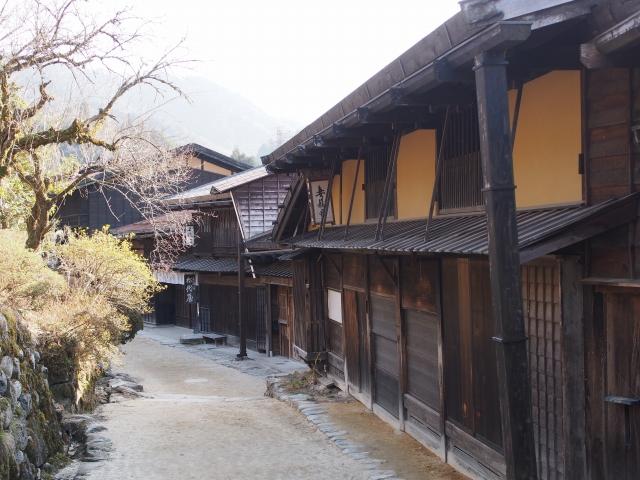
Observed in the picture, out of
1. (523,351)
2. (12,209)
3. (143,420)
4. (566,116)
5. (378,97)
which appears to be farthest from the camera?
(12,209)

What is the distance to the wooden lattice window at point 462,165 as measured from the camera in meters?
8.60

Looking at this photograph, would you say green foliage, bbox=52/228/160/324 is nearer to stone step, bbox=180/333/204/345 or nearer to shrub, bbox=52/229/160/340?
shrub, bbox=52/229/160/340

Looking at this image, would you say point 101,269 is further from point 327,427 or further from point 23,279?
point 327,427

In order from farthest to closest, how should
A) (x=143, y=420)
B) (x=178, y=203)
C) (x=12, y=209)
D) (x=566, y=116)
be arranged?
(x=178, y=203)
(x=12, y=209)
(x=143, y=420)
(x=566, y=116)

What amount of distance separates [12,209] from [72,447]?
552 inches

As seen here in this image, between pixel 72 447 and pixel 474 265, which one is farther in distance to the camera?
pixel 72 447

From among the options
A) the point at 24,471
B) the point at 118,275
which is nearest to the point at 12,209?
the point at 118,275

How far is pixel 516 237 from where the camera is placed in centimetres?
465

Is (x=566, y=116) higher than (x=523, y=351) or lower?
higher

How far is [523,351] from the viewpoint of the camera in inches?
185

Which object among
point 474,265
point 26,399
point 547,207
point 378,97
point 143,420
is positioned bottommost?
point 143,420

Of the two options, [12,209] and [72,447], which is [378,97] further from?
[12,209]

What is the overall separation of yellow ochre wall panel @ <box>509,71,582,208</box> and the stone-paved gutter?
4605 mm

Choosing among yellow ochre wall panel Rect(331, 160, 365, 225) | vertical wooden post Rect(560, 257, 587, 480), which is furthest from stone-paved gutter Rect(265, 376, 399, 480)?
yellow ochre wall panel Rect(331, 160, 365, 225)
